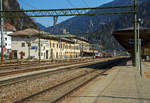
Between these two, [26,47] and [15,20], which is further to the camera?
[15,20]

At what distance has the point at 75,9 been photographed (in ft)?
94.6

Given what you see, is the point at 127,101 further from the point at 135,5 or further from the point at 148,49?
the point at 148,49

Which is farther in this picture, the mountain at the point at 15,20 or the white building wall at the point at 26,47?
the mountain at the point at 15,20

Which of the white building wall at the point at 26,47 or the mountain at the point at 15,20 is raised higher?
the mountain at the point at 15,20

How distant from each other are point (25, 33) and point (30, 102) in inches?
2625

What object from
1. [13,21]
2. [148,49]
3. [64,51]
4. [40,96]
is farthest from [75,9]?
[13,21]

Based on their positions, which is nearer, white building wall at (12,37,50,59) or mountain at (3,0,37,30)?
white building wall at (12,37,50,59)

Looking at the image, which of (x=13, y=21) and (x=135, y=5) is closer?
(x=135, y=5)

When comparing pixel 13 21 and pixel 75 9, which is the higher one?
pixel 13 21

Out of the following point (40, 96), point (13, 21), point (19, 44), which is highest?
point (13, 21)

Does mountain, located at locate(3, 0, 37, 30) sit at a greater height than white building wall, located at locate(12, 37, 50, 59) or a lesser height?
greater

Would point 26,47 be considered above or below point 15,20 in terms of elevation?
below

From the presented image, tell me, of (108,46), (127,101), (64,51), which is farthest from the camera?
(108,46)

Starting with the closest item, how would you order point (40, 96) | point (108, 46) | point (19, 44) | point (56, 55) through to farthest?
point (40, 96) → point (19, 44) → point (56, 55) → point (108, 46)
